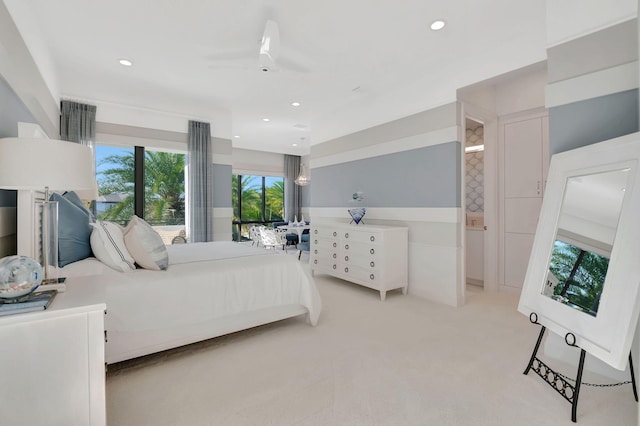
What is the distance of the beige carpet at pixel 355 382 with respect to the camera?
5.30ft

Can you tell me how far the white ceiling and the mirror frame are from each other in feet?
4.67

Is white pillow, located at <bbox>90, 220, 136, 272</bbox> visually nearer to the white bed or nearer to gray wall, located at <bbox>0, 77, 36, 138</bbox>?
the white bed

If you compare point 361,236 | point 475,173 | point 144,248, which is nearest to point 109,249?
point 144,248

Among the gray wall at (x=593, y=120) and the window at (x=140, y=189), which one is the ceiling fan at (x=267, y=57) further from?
the window at (x=140, y=189)

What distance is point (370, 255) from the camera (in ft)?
12.5

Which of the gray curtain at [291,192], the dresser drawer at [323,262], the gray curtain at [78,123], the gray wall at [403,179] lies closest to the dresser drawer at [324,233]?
the dresser drawer at [323,262]

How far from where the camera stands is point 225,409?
65.4 inches

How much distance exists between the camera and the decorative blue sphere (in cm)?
120

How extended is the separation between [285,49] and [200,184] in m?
2.72

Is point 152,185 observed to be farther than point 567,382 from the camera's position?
Yes

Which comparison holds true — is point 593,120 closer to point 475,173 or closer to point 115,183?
point 475,173

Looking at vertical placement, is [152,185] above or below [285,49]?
below

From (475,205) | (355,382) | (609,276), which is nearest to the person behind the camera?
(609,276)

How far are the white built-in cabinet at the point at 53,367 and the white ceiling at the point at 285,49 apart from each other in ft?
6.68
